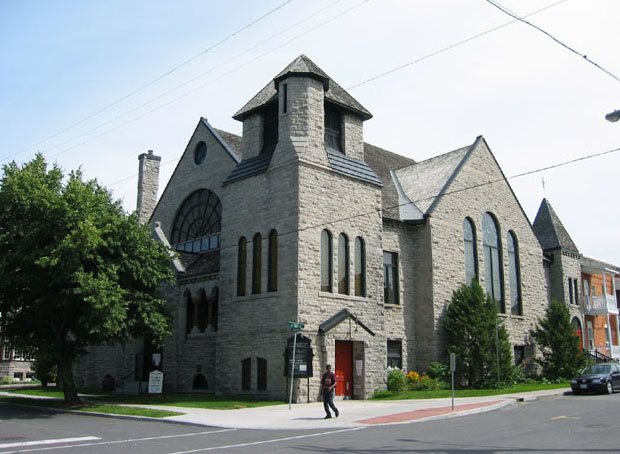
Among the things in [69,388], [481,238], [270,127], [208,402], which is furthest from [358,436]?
[481,238]

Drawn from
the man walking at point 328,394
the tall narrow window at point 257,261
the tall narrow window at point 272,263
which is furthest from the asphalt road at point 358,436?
the tall narrow window at point 257,261

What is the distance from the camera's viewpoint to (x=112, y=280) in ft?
72.6

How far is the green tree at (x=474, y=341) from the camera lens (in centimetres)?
2809

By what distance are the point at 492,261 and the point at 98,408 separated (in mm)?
21557

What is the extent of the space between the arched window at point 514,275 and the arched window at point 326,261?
45.0ft

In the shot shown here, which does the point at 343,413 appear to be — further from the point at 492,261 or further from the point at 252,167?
the point at 492,261

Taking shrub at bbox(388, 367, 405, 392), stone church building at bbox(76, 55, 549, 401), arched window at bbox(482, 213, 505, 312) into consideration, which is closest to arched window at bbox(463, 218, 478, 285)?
stone church building at bbox(76, 55, 549, 401)

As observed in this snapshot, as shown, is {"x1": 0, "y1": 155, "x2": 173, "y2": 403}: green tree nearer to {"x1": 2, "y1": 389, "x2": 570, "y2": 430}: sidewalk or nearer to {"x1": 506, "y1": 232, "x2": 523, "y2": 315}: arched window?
{"x1": 2, "y1": 389, "x2": 570, "y2": 430}: sidewalk

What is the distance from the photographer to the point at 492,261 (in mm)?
33250

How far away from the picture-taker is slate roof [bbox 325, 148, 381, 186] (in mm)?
26125

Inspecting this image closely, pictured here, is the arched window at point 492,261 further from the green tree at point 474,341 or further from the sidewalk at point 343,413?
the sidewalk at point 343,413

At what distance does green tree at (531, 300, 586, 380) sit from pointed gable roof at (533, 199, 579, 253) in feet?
19.4

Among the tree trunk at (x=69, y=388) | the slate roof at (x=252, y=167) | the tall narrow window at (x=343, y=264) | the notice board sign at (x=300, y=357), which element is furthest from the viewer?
the slate roof at (x=252, y=167)

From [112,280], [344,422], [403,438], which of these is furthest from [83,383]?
[403,438]
